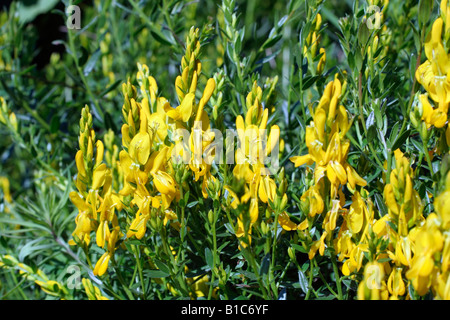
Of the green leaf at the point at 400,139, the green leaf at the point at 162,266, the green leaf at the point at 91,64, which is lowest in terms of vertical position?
the green leaf at the point at 162,266

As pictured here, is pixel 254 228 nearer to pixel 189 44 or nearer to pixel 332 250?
pixel 332 250

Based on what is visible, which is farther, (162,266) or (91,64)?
(91,64)

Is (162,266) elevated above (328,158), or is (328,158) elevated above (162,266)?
(328,158)

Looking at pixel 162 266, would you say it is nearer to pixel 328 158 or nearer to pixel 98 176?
pixel 98 176

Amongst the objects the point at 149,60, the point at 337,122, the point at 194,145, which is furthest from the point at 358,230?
the point at 149,60

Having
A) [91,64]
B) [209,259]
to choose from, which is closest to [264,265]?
[209,259]

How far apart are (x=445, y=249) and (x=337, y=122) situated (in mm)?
206

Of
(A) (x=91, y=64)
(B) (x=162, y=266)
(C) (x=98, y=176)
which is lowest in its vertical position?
(B) (x=162, y=266)

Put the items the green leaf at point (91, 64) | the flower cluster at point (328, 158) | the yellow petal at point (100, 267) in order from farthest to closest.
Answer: the green leaf at point (91, 64)
the yellow petal at point (100, 267)
the flower cluster at point (328, 158)

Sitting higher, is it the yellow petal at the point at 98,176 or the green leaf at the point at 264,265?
the yellow petal at the point at 98,176

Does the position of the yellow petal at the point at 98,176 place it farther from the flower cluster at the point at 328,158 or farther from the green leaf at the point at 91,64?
the green leaf at the point at 91,64

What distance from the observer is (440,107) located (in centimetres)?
60
